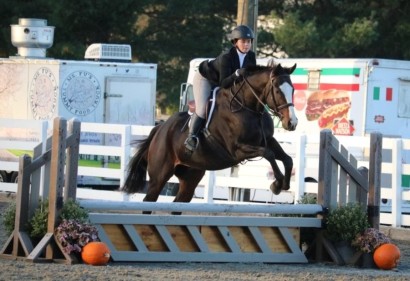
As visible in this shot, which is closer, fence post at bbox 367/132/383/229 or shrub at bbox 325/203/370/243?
shrub at bbox 325/203/370/243

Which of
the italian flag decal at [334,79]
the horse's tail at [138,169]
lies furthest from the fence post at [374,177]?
the italian flag decal at [334,79]

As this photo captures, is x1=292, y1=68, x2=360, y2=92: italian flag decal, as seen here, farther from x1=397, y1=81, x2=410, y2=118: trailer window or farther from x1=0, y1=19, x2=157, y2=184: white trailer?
x1=0, y1=19, x2=157, y2=184: white trailer

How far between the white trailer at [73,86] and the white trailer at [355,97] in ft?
14.5

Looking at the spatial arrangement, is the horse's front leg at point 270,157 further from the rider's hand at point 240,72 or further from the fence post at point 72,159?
the fence post at point 72,159

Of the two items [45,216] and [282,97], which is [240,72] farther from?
[45,216]

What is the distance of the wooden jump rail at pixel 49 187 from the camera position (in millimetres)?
9773

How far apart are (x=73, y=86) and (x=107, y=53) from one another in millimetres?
1310

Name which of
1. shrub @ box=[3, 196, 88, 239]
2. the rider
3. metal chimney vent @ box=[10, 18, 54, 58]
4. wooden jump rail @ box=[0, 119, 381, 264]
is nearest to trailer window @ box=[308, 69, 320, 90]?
metal chimney vent @ box=[10, 18, 54, 58]

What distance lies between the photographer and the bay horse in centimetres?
1084

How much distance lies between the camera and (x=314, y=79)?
19516mm

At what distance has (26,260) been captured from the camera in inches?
385

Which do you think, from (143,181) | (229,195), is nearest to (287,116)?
(143,181)

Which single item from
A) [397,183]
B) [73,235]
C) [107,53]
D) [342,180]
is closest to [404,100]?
[397,183]

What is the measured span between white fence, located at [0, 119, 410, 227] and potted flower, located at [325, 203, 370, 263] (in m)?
4.28
